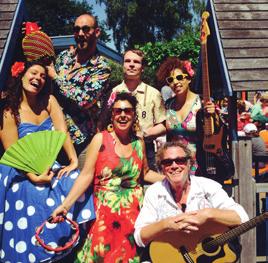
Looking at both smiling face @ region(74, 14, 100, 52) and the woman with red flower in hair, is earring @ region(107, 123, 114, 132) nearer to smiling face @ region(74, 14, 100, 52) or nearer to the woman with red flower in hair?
the woman with red flower in hair

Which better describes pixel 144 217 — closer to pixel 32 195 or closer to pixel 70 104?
pixel 32 195

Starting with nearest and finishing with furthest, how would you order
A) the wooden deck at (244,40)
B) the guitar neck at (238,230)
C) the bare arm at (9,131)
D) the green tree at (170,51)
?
the guitar neck at (238,230) → the bare arm at (9,131) → the wooden deck at (244,40) → the green tree at (170,51)

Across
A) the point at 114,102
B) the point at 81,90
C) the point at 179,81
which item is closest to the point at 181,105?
the point at 179,81

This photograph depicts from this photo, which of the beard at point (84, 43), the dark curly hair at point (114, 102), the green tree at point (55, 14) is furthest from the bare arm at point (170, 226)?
the green tree at point (55, 14)

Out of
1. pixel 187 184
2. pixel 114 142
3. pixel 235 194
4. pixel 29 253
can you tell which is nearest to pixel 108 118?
pixel 114 142

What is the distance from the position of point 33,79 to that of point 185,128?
1.45m

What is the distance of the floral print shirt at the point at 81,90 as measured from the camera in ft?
12.6

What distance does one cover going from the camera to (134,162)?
3.52 meters

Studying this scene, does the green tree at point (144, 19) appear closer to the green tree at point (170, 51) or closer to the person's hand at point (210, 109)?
the green tree at point (170, 51)

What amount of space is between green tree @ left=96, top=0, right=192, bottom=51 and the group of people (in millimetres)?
27371

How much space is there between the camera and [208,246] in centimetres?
339

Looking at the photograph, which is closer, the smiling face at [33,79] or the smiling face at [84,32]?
the smiling face at [33,79]

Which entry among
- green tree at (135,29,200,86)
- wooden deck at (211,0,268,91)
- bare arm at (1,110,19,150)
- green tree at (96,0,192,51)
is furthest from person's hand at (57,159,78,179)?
green tree at (96,0,192,51)

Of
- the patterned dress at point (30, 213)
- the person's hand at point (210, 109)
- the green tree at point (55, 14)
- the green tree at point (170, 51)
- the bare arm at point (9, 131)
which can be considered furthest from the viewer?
the green tree at point (55, 14)
